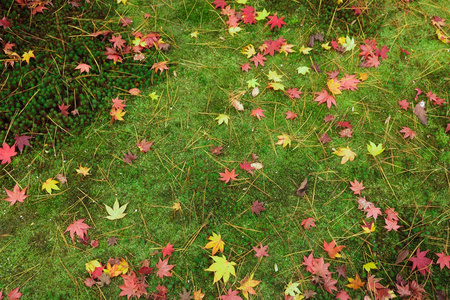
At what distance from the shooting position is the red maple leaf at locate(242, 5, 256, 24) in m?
3.52

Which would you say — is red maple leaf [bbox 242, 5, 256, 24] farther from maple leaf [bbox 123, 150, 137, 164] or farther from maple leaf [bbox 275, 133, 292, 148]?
maple leaf [bbox 123, 150, 137, 164]

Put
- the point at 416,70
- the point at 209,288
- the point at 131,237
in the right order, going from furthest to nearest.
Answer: the point at 416,70 → the point at 131,237 → the point at 209,288

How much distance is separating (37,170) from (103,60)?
4.28ft

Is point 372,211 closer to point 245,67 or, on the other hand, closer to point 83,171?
point 245,67

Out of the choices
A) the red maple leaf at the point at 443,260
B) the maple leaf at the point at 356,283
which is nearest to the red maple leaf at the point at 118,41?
the maple leaf at the point at 356,283

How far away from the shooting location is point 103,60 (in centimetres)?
320

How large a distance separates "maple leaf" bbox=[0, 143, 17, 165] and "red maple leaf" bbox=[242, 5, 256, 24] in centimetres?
279

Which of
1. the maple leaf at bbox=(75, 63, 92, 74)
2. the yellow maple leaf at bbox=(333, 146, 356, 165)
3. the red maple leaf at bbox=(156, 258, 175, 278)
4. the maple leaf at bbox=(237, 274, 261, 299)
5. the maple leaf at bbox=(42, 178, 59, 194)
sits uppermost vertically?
the maple leaf at bbox=(75, 63, 92, 74)

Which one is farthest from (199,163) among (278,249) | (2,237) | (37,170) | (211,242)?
(2,237)

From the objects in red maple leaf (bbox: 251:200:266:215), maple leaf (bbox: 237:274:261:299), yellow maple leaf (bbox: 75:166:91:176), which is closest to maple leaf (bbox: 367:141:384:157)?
red maple leaf (bbox: 251:200:266:215)

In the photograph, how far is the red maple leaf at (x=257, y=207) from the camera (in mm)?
2662

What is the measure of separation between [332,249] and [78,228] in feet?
7.18

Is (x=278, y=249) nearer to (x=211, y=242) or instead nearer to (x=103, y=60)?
(x=211, y=242)

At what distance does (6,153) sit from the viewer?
9.16 ft
